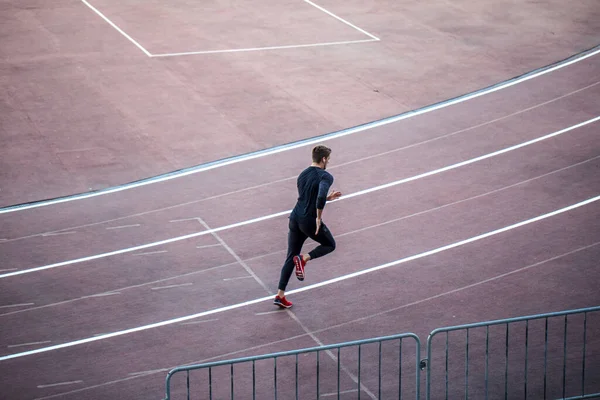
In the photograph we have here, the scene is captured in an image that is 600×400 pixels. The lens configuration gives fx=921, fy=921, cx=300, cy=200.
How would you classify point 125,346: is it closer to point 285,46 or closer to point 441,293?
point 441,293

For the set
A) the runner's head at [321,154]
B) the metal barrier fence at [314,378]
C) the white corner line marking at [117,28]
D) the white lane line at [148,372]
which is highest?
the runner's head at [321,154]

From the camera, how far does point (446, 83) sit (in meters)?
19.9

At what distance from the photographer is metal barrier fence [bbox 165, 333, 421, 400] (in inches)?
380

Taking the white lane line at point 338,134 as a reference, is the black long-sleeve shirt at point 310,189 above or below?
above

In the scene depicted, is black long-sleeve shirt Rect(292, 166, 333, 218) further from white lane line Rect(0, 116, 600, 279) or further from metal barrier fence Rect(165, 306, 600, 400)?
white lane line Rect(0, 116, 600, 279)

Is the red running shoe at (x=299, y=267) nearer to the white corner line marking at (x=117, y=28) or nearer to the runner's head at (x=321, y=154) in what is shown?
the runner's head at (x=321, y=154)

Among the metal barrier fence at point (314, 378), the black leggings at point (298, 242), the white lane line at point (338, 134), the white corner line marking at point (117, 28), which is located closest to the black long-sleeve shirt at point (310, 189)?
the black leggings at point (298, 242)

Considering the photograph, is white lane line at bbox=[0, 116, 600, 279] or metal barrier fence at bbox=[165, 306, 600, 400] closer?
metal barrier fence at bbox=[165, 306, 600, 400]

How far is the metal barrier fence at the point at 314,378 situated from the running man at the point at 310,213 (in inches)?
50.5

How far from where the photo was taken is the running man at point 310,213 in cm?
1096

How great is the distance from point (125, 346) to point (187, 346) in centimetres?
72

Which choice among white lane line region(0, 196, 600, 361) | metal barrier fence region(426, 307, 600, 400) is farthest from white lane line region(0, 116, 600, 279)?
metal barrier fence region(426, 307, 600, 400)

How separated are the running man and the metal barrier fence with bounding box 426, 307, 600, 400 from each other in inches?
71.7

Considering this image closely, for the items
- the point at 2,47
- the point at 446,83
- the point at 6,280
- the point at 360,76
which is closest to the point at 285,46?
the point at 360,76
